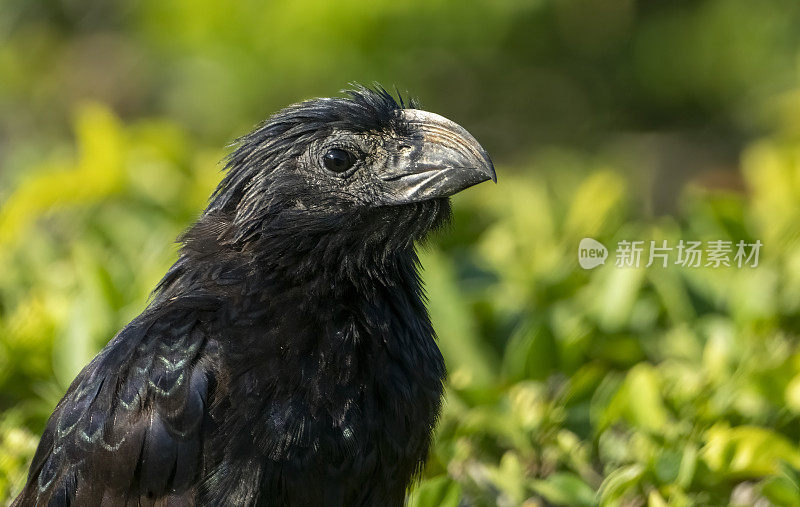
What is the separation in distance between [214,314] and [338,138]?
24.8 inches

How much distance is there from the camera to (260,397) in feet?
8.27

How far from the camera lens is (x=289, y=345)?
2619mm

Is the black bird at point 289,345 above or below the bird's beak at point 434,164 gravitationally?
below

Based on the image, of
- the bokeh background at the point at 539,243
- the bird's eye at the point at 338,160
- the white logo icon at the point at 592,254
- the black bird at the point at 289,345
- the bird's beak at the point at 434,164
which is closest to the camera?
the black bird at the point at 289,345

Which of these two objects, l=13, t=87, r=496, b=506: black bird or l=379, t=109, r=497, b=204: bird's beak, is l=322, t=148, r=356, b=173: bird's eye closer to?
l=13, t=87, r=496, b=506: black bird

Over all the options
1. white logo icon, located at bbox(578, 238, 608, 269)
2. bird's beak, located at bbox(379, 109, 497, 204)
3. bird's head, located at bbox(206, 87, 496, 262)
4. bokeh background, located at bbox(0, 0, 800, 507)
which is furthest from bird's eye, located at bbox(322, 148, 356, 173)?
white logo icon, located at bbox(578, 238, 608, 269)

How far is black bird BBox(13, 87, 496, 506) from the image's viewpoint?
2.51 m

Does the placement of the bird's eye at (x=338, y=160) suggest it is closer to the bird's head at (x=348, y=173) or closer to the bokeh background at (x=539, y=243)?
the bird's head at (x=348, y=173)

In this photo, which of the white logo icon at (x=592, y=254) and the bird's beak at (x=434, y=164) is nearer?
the bird's beak at (x=434, y=164)

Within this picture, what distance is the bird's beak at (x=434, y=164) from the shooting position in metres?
2.71

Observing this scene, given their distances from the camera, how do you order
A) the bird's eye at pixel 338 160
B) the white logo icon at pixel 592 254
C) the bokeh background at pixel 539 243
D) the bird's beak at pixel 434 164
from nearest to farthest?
the bird's beak at pixel 434 164 < the bird's eye at pixel 338 160 < the bokeh background at pixel 539 243 < the white logo icon at pixel 592 254

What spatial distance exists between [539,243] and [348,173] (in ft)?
7.71

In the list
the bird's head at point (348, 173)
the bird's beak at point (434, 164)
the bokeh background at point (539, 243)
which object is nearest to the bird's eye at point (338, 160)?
the bird's head at point (348, 173)

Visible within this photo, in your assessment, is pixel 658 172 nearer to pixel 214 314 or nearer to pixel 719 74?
pixel 719 74
